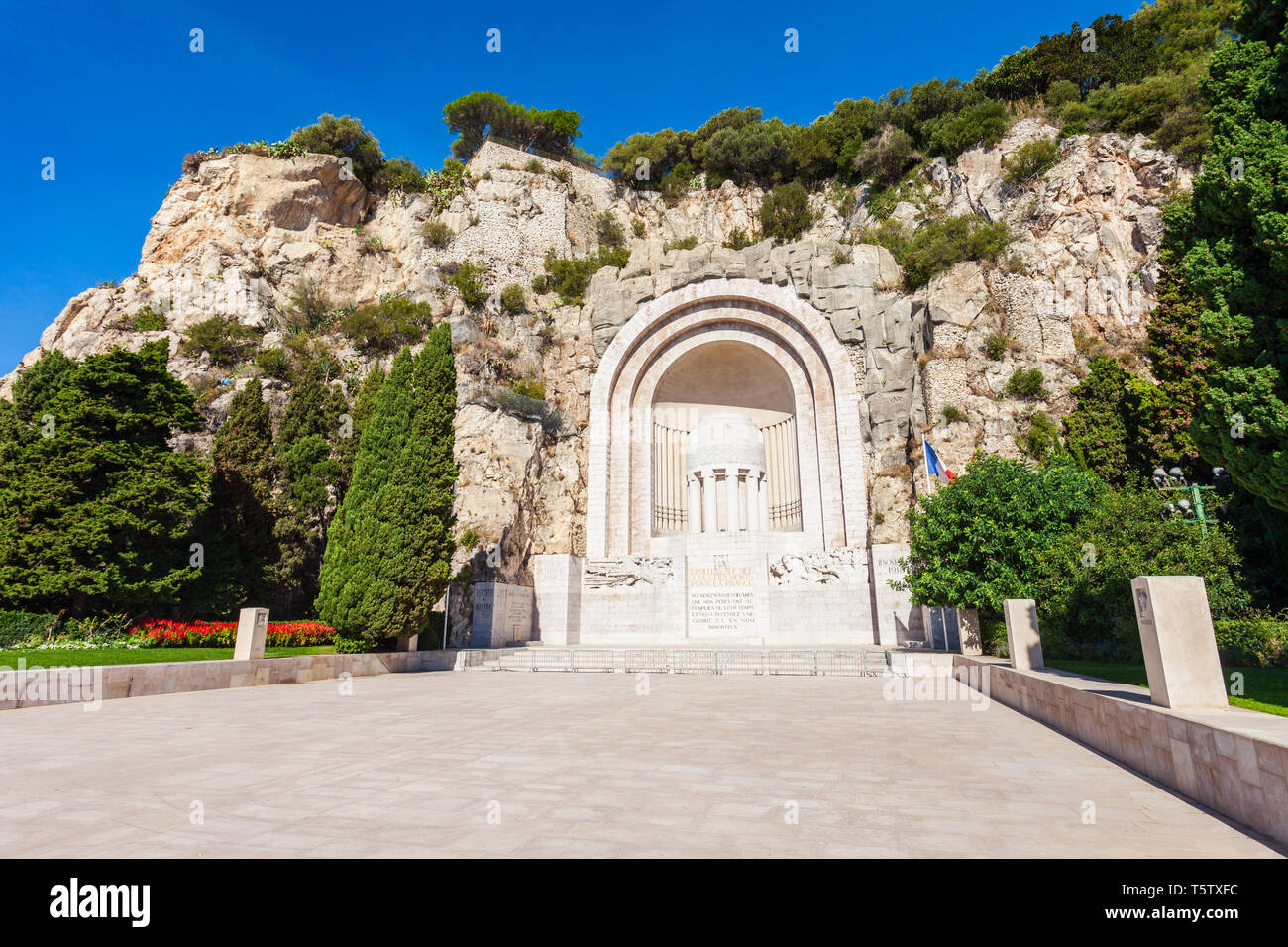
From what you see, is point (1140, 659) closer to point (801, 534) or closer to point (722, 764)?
point (722, 764)

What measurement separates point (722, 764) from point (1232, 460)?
7.63 metres

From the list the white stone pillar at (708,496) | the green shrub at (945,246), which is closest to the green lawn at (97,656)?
the white stone pillar at (708,496)

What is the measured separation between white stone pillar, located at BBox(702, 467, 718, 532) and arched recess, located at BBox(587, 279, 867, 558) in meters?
2.30

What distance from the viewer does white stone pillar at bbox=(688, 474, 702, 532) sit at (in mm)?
24969

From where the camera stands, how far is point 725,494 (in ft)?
81.9

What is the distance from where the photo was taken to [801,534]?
22875 mm

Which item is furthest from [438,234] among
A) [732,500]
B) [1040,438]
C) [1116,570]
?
[1116,570]

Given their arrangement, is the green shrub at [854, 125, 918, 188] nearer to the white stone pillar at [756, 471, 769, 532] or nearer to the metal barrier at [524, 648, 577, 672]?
the white stone pillar at [756, 471, 769, 532]

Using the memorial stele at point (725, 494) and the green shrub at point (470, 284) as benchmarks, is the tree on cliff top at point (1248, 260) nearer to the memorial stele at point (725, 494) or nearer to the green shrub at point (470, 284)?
the memorial stele at point (725, 494)

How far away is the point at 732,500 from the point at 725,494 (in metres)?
0.50

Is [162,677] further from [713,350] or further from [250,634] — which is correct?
[713,350]

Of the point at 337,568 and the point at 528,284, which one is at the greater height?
the point at 528,284
